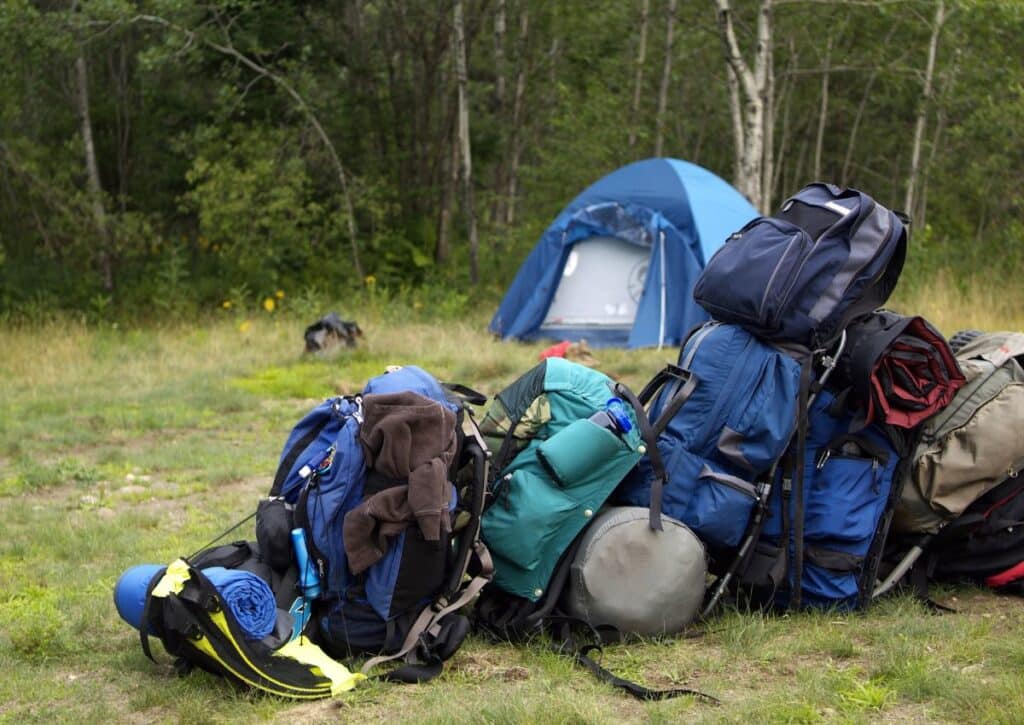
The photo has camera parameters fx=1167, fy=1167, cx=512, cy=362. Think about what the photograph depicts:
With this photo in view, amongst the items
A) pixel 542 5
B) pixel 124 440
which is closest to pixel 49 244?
pixel 542 5

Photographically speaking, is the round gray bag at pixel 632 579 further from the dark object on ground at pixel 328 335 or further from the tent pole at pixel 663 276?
the tent pole at pixel 663 276

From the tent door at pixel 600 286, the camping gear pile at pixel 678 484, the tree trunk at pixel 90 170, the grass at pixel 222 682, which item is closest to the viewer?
the grass at pixel 222 682

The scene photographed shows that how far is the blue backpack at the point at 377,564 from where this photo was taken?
378cm

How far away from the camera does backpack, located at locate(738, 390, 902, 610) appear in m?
4.11

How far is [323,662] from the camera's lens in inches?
143

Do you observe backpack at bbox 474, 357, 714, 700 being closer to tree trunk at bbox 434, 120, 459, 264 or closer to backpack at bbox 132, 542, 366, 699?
backpack at bbox 132, 542, 366, 699

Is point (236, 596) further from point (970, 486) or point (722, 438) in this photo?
point (970, 486)

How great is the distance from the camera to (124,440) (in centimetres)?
802

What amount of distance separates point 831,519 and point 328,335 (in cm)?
748

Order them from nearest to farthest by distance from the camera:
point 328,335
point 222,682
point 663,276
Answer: point 222,682 → point 328,335 → point 663,276

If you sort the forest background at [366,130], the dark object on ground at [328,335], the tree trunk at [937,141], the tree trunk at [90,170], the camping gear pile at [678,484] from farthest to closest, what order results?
the tree trunk at [937,141] < the tree trunk at [90,170] < the forest background at [366,130] < the dark object on ground at [328,335] < the camping gear pile at [678,484]

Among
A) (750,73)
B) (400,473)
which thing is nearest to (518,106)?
(750,73)

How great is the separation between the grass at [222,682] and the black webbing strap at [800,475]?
5.8 inches

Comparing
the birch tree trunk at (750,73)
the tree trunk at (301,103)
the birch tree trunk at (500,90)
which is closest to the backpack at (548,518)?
the birch tree trunk at (750,73)
